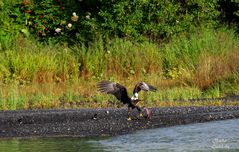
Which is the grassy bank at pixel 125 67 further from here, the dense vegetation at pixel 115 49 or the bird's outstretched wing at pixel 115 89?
the bird's outstretched wing at pixel 115 89

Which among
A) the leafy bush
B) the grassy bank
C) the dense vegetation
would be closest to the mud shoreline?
the dense vegetation

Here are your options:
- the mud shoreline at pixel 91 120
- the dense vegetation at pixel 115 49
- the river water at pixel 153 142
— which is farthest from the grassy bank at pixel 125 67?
the river water at pixel 153 142

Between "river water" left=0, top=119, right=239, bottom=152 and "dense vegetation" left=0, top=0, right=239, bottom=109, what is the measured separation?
3.30 m

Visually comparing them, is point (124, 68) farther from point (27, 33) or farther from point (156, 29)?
point (27, 33)

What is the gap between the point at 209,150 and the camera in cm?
1184

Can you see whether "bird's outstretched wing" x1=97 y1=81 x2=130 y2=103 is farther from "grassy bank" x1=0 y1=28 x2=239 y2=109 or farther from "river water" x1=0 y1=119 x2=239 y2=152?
"grassy bank" x1=0 y1=28 x2=239 y2=109

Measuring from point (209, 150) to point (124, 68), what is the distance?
359 inches

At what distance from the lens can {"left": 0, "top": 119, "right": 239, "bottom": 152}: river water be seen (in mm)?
12102

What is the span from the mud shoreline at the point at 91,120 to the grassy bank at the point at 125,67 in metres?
2.29

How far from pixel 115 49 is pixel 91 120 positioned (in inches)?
267

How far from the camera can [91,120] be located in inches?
574

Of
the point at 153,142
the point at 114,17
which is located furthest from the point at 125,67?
the point at 153,142

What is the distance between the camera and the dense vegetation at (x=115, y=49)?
18.7 m

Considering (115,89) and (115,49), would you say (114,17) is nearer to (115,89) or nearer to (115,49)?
(115,49)
